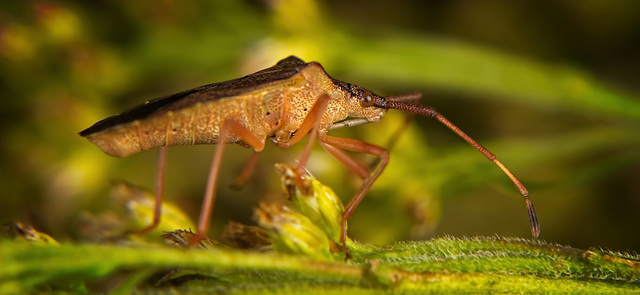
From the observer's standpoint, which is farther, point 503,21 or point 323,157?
point 503,21

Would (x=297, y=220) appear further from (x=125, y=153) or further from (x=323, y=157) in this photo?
(x=323, y=157)

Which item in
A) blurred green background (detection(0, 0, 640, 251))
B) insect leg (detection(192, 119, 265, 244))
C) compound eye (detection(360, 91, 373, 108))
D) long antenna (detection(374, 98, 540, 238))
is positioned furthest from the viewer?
blurred green background (detection(0, 0, 640, 251))

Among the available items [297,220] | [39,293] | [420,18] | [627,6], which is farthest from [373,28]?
[39,293]

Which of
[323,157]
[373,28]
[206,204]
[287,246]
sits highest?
[373,28]

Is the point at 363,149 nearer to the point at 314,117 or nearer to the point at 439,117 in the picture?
the point at 314,117

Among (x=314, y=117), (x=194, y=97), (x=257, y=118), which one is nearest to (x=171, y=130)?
(x=194, y=97)

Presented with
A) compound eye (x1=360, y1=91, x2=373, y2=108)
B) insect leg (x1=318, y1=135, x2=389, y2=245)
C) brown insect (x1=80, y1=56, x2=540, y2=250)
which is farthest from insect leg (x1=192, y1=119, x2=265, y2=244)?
compound eye (x1=360, y1=91, x2=373, y2=108)

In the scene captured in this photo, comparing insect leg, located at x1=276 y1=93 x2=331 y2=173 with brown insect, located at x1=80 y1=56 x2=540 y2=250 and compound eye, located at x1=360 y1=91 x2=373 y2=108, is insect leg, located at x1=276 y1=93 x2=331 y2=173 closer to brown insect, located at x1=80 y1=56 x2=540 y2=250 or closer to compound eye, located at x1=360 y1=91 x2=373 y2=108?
brown insect, located at x1=80 y1=56 x2=540 y2=250

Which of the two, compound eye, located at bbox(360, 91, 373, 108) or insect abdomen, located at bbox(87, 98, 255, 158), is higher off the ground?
compound eye, located at bbox(360, 91, 373, 108)
